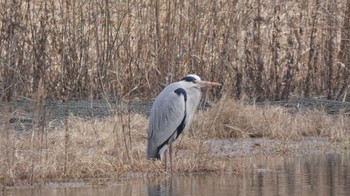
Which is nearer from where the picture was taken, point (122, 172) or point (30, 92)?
point (122, 172)

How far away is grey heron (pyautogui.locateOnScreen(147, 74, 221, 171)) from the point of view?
1075 centimetres

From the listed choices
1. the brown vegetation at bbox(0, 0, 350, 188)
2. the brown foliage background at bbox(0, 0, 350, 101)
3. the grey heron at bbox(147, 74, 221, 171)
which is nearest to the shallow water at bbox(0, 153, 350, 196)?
the grey heron at bbox(147, 74, 221, 171)

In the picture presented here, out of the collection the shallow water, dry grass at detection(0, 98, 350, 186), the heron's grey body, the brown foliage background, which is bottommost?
the shallow water

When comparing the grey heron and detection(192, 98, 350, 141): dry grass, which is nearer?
the grey heron

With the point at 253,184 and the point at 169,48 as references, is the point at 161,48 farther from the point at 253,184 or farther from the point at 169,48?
the point at 253,184

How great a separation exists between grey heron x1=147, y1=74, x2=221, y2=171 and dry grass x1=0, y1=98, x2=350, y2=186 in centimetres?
19

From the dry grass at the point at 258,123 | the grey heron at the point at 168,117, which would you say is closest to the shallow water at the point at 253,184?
the grey heron at the point at 168,117

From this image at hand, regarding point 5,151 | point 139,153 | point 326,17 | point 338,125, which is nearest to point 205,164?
point 139,153

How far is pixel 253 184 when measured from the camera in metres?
9.55

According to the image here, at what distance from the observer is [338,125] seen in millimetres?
12938

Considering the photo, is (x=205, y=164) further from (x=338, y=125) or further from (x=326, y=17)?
(x=326, y=17)

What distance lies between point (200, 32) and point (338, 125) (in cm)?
355

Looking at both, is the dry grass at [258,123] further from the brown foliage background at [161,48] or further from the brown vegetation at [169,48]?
the brown foliage background at [161,48]

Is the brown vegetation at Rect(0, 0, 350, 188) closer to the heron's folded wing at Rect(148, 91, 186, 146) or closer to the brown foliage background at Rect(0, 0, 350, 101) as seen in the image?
the brown foliage background at Rect(0, 0, 350, 101)
